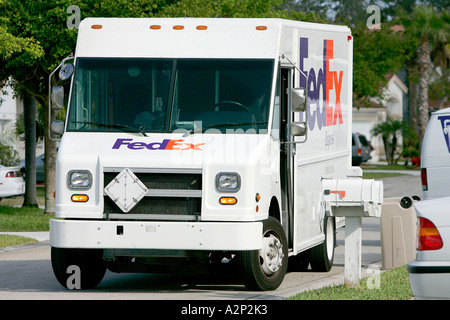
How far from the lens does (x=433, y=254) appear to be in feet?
23.9

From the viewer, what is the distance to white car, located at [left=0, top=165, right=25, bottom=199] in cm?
2775

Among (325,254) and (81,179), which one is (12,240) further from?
(81,179)

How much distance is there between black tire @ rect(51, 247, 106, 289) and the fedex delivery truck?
15 mm

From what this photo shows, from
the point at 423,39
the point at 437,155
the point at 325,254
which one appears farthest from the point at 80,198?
the point at 423,39

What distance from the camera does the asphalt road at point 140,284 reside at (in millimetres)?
10328

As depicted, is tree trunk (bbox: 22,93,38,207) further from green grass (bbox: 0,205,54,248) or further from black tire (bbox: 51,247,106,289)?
black tire (bbox: 51,247,106,289)

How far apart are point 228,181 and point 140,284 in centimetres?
245

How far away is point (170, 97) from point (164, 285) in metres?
2.41

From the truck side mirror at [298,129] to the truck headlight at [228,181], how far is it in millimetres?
1204

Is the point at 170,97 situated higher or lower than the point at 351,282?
higher

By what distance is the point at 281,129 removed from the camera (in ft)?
36.6

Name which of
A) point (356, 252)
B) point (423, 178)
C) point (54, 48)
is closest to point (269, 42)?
point (356, 252)

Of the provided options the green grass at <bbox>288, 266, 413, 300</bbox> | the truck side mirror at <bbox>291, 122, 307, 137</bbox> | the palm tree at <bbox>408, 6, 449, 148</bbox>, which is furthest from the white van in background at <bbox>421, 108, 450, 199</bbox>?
the palm tree at <bbox>408, 6, 449, 148</bbox>

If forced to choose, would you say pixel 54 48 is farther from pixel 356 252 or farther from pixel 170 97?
pixel 356 252
